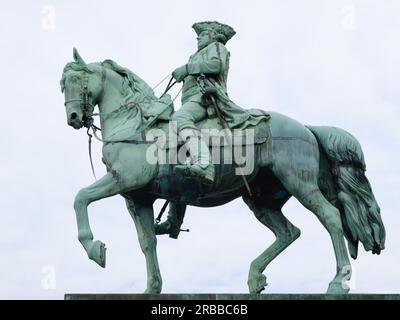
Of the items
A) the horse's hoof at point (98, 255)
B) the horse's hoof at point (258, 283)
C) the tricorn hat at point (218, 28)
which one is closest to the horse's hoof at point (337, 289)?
the horse's hoof at point (258, 283)

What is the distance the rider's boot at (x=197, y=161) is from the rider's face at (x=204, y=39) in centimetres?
150

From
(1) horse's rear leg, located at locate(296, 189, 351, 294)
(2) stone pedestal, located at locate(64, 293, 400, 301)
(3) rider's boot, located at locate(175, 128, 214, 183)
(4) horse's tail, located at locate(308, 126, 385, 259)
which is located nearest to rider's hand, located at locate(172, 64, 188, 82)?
(3) rider's boot, located at locate(175, 128, 214, 183)

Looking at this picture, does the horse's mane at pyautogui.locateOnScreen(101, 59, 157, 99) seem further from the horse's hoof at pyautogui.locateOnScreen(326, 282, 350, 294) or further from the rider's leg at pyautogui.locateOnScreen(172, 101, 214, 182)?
the horse's hoof at pyautogui.locateOnScreen(326, 282, 350, 294)

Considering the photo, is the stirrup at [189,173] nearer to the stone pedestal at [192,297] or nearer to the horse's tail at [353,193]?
the stone pedestal at [192,297]

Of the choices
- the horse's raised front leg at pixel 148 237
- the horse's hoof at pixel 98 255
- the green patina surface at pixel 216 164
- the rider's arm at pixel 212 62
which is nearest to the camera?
the horse's hoof at pixel 98 255

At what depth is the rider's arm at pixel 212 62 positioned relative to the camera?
19797 millimetres

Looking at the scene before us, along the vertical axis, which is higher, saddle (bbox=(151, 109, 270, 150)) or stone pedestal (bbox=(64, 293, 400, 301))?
saddle (bbox=(151, 109, 270, 150))

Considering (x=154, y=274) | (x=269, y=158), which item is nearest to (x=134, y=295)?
(x=154, y=274)

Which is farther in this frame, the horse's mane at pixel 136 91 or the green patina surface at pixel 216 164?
the horse's mane at pixel 136 91

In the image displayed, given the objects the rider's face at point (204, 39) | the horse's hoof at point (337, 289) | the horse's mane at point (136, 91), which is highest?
the rider's face at point (204, 39)

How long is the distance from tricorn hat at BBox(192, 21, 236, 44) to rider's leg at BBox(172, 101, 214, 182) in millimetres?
1127

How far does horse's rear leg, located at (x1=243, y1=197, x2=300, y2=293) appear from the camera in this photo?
19.7m
